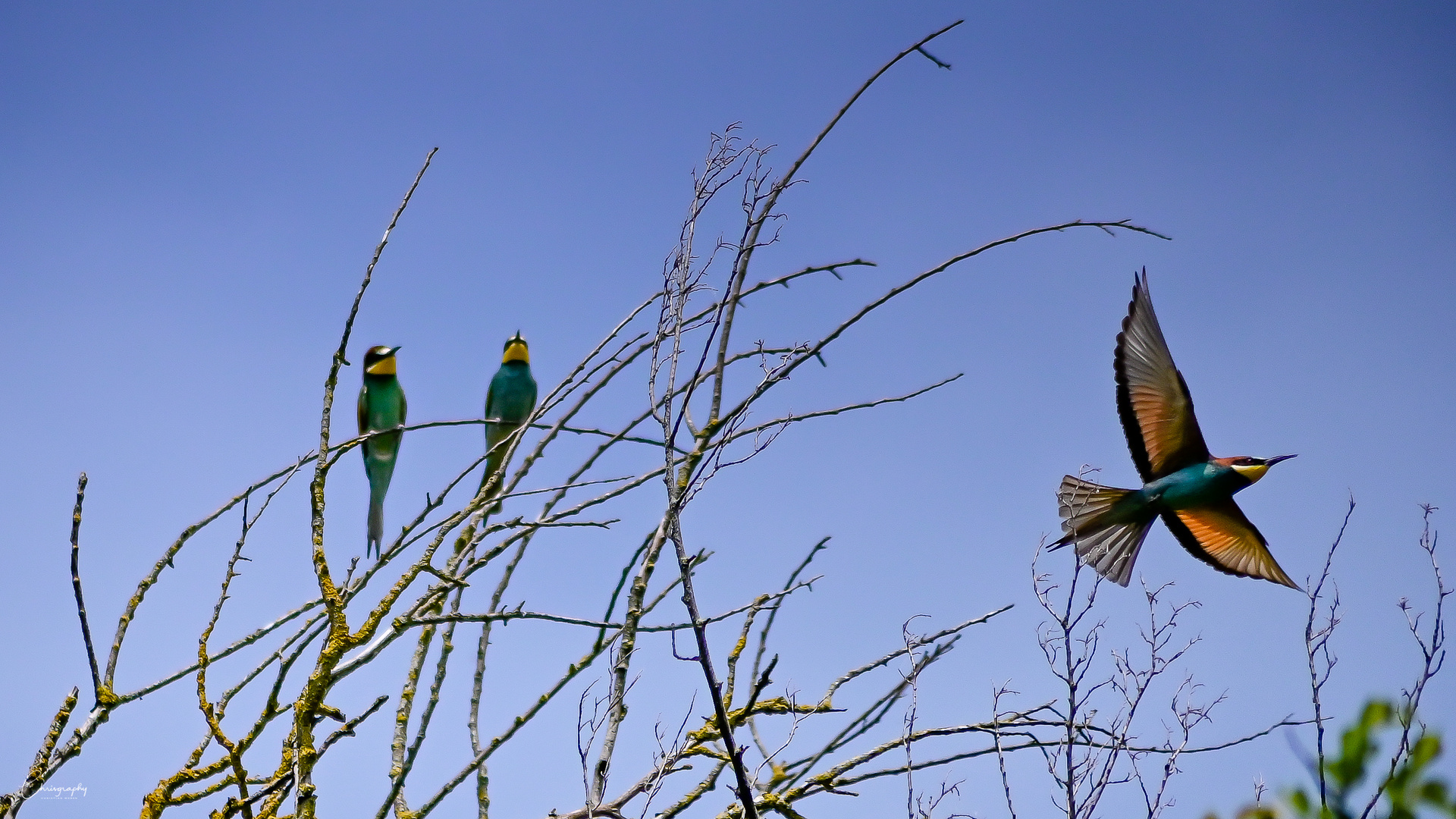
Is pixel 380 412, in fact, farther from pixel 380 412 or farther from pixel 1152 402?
pixel 1152 402

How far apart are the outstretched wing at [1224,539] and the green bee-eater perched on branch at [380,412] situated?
3958 millimetres

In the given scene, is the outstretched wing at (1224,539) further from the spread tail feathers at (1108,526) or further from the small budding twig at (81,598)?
the small budding twig at (81,598)

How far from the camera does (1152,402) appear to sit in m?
4.62

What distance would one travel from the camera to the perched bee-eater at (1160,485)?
4.53m

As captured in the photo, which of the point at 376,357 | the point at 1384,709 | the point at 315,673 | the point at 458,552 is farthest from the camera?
the point at 376,357

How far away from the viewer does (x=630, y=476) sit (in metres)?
2.68

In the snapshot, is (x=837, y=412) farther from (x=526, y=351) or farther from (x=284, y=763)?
(x=526, y=351)

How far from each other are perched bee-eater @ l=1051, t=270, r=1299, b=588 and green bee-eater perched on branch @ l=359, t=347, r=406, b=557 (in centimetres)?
355

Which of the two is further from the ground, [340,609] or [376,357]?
[376,357]

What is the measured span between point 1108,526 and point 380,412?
14.0ft

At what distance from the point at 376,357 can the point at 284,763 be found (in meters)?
4.97

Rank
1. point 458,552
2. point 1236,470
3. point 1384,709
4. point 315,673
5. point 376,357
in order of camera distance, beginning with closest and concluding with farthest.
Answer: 1. point 1384,709
2. point 315,673
3. point 458,552
4. point 1236,470
5. point 376,357

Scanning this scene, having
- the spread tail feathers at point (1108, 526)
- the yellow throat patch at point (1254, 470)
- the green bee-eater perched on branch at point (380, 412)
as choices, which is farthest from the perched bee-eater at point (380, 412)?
the yellow throat patch at point (1254, 470)

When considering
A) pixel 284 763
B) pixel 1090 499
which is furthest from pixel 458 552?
pixel 1090 499
